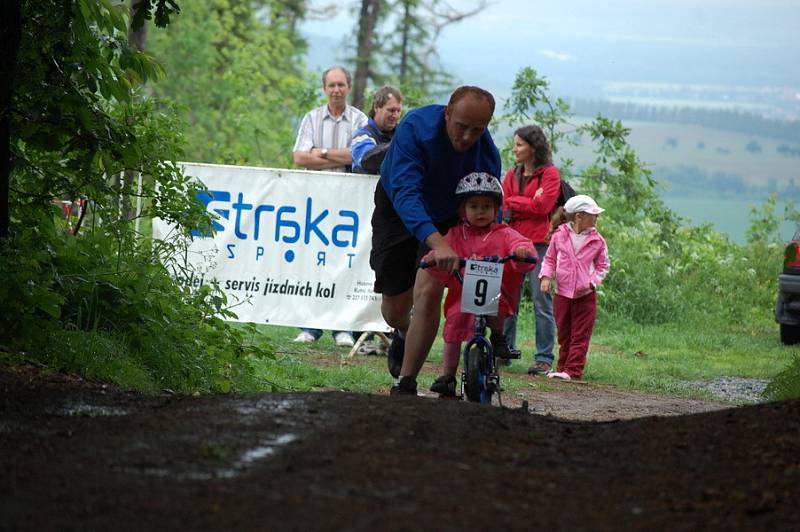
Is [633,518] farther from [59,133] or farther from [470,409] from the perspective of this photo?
[59,133]

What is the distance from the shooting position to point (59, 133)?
8.01 m

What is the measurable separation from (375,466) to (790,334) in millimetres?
12799

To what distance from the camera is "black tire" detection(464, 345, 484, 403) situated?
26.1 feet

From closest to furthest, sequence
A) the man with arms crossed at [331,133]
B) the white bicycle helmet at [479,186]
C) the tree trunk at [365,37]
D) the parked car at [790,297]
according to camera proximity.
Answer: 1. the white bicycle helmet at [479,186]
2. the man with arms crossed at [331,133]
3. the parked car at [790,297]
4. the tree trunk at [365,37]

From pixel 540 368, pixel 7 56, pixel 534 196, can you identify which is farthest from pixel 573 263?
pixel 7 56

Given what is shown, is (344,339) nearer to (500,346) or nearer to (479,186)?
(500,346)

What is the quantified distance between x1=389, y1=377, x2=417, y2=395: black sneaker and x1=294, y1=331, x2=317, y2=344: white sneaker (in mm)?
5460

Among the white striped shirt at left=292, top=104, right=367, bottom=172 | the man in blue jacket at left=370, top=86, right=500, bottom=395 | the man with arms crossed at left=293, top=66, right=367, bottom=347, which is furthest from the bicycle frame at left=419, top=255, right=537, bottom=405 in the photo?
the white striped shirt at left=292, top=104, right=367, bottom=172

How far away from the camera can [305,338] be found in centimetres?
1362

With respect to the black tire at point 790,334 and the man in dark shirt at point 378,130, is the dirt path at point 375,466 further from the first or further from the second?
the black tire at point 790,334

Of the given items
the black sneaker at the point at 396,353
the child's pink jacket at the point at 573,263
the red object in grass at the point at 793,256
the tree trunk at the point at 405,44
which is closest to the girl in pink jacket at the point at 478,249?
the black sneaker at the point at 396,353

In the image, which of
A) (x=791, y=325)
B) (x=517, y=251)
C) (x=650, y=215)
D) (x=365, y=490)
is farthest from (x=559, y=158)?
(x=365, y=490)

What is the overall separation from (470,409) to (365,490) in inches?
76.7

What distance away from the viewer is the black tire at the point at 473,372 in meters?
7.95
